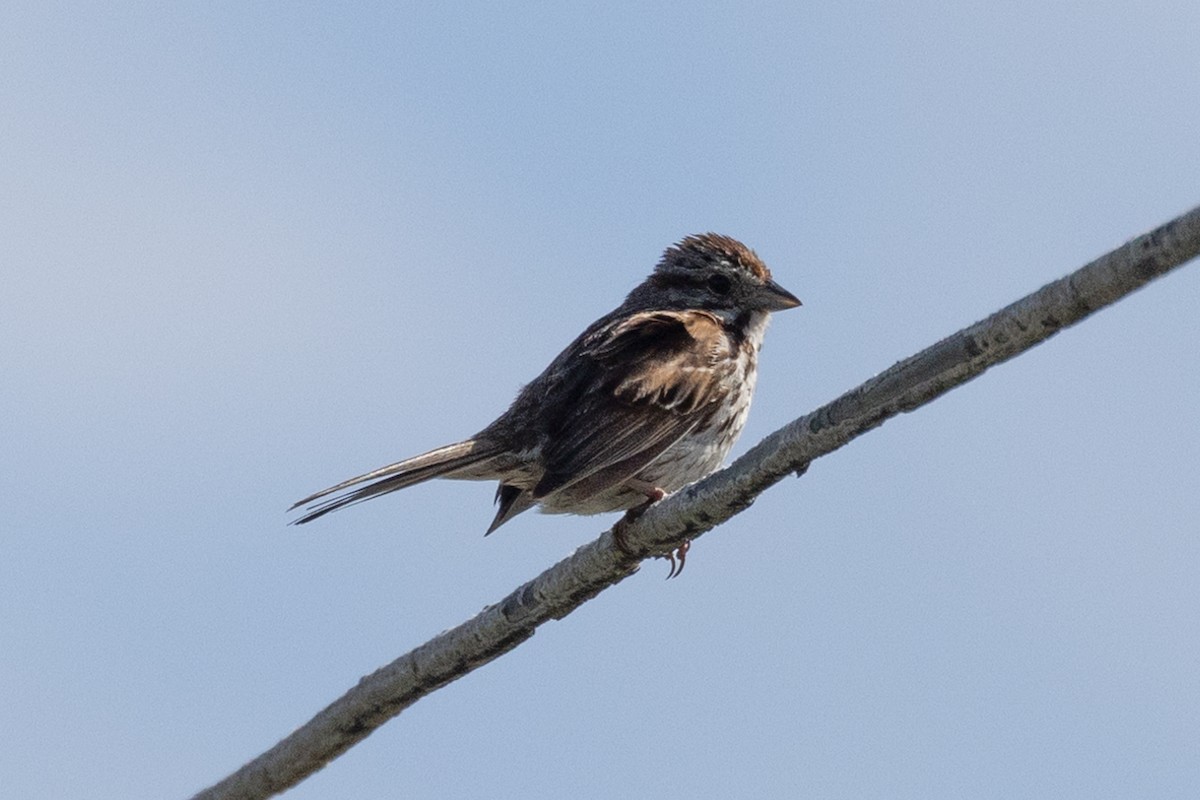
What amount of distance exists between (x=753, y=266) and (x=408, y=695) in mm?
3956

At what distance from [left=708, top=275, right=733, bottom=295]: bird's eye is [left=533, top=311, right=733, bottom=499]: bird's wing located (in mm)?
493

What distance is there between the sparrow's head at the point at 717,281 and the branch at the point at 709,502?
11.2 ft

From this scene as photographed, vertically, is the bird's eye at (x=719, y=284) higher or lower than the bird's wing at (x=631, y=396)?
higher

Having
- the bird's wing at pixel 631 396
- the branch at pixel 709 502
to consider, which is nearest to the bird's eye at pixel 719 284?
the bird's wing at pixel 631 396

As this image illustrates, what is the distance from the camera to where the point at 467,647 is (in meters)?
5.93

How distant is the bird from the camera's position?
778cm

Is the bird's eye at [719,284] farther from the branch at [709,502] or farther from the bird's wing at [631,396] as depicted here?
the branch at [709,502]

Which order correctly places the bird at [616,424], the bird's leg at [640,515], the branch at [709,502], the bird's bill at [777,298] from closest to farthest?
the branch at [709,502]
the bird's leg at [640,515]
the bird at [616,424]
the bird's bill at [777,298]

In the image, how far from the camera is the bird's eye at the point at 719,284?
9.26 metres

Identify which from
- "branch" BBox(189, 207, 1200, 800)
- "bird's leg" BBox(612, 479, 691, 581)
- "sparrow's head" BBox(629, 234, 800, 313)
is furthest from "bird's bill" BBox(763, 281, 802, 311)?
"branch" BBox(189, 207, 1200, 800)

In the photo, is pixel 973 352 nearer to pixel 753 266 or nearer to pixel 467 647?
pixel 467 647

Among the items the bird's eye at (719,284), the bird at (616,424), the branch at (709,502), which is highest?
the bird's eye at (719,284)

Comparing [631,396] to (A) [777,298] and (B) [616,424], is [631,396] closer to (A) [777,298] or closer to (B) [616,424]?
(B) [616,424]

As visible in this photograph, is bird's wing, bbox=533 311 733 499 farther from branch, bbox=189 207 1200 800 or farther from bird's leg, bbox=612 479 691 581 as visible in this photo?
branch, bbox=189 207 1200 800
